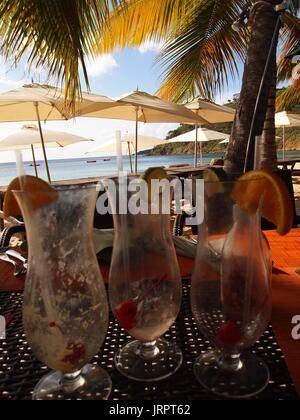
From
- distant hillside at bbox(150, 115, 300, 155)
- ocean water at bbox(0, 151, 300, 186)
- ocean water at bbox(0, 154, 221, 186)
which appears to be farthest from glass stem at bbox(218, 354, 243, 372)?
distant hillside at bbox(150, 115, 300, 155)

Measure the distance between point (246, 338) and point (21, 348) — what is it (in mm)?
407

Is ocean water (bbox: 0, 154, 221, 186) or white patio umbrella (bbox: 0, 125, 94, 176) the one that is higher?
white patio umbrella (bbox: 0, 125, 94, 176)

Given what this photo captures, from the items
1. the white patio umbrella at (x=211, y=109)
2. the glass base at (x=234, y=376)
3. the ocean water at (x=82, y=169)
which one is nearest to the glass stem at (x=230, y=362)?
the glass base at (x=234, y=376)

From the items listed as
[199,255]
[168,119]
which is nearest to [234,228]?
[199,255]

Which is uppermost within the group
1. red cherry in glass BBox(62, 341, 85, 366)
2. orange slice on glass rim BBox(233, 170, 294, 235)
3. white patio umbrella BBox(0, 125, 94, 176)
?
white patio umbrella BBox(0, 125, 94, 176)

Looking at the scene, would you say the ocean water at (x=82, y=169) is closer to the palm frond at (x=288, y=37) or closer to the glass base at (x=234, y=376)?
the palm frond at (x=288, y=37)

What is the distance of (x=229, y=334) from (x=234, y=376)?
0.23 feet

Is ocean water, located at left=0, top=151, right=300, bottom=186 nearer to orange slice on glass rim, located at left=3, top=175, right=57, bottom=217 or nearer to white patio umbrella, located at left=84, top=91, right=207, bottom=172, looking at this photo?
white patio umbrella, located at left=84, top=91, right=207, bottom=172

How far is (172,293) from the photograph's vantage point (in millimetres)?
575

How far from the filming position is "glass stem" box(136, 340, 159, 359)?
1.95ft

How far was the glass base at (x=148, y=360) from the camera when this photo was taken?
540 mm

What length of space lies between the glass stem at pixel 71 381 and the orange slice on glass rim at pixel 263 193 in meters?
0.38

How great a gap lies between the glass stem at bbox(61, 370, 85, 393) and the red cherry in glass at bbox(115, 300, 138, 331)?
0.34 ft

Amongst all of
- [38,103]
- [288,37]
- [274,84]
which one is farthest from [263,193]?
[288,37]
